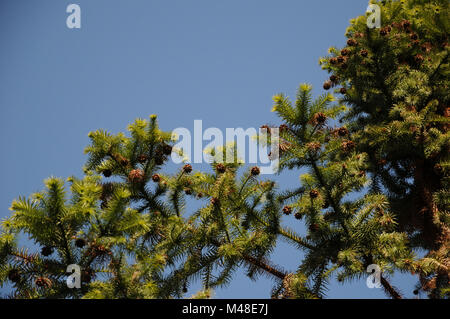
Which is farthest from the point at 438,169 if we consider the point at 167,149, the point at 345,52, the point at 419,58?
the point at 167,149

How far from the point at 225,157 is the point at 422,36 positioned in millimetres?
5089

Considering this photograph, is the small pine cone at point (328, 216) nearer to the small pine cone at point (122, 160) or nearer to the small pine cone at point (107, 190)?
the small pine cone at point (122, 160)

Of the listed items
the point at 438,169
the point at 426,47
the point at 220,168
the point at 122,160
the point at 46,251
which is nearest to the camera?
the point at 46,251

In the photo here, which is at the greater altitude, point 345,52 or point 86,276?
point 345,52

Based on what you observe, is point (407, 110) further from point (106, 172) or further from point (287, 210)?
point (106, 172)

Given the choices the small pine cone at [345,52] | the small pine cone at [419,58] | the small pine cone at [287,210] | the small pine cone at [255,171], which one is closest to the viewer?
the small pine cone at [255,171]

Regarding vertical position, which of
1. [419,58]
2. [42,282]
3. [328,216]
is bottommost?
[42,282]

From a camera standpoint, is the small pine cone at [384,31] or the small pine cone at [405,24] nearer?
the small pine cone at [384,31]

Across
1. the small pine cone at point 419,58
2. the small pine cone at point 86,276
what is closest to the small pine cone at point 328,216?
A: the small pine cone at point 86,276

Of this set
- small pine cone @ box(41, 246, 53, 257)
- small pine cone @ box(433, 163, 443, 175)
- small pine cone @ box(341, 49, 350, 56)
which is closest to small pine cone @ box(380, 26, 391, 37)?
small pine cone @ box(341, 49, 350, 56)

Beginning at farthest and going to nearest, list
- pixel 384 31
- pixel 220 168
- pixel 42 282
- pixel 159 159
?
pixel 384 31 → pixel 159 159 → pixel 220 168 → pixel 42 282

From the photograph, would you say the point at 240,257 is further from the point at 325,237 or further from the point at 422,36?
the point at 422,36
